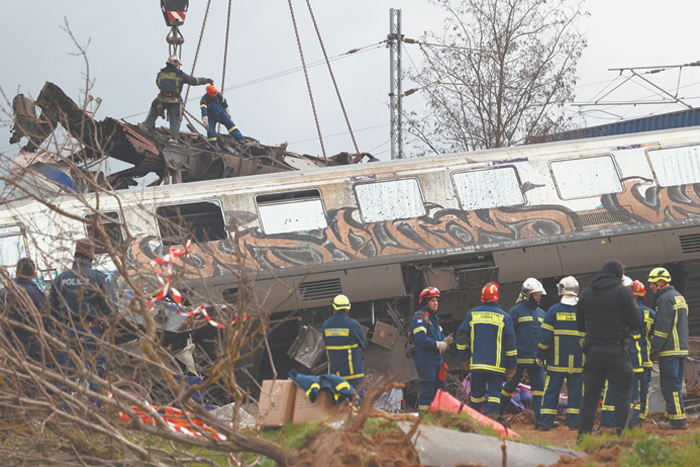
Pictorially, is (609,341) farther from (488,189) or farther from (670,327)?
(488,189)

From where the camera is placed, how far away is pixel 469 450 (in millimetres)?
5082

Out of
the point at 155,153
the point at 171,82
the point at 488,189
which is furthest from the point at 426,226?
the point at 171,82

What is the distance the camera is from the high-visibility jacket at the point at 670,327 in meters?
7.60

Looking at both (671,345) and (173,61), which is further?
(173,61)

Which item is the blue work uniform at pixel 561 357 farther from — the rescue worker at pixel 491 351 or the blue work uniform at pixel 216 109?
the blue work uniform at pixel 216 109

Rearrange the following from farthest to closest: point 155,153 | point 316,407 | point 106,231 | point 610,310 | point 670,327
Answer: point 155,153
point 106,231
point 670,327
point 610,310
point 316,407

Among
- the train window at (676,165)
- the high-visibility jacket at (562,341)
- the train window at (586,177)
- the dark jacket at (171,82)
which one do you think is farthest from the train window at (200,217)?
the train window at (676,165)

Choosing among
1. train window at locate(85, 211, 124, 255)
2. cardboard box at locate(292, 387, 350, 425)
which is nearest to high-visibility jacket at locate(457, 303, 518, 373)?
cardboard box at locate(292, 387, 350, 425)

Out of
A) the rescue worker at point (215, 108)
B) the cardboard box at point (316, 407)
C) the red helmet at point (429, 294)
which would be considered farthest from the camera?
the rescue worker at point (215, 108)

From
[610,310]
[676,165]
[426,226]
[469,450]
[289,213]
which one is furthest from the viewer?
[676,165]

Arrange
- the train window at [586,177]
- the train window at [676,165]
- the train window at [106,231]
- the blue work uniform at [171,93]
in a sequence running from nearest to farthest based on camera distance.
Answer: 1. the train window at [106,231]
2. the train window at [586,177]
3. the train window at [676,165]
4. the blue work uniform at [171,93]

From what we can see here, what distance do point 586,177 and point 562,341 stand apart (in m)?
3.92

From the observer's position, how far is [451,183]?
1021cm

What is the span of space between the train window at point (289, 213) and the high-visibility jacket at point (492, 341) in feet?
9.53
